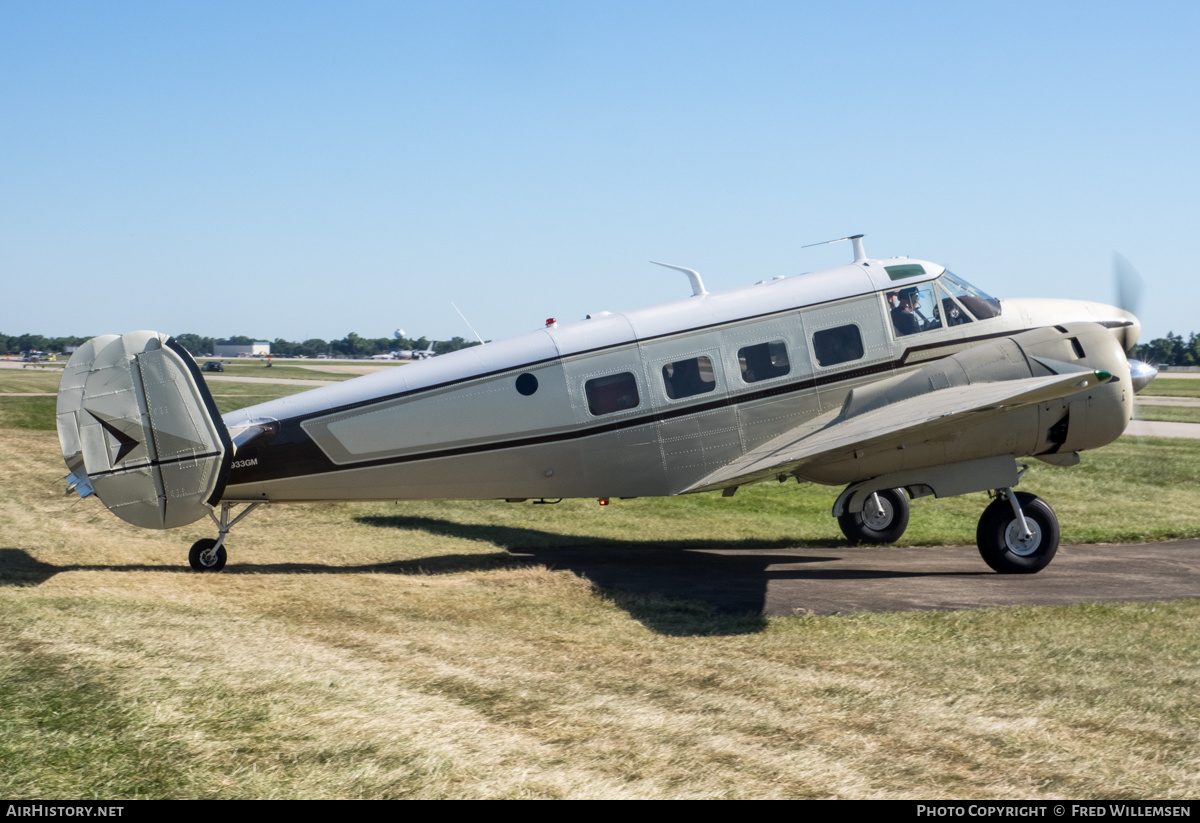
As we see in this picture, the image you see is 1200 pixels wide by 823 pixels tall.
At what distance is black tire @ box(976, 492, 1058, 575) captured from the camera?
12.0m

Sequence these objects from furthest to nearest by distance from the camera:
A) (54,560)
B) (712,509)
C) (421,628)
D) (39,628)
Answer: (712,509) < (54,560) < (421,628) < (39,628)

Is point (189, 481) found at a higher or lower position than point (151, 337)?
lower

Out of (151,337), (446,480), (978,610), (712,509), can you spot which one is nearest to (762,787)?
(978,610)

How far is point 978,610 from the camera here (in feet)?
32.8

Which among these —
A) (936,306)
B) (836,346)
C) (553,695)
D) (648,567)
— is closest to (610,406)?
(648,567)

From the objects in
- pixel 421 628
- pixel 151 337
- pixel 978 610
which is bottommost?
pixel 978 610

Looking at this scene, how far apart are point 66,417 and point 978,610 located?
10429mm

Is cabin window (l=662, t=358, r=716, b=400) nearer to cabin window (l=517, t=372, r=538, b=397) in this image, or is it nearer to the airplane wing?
the airplane wing

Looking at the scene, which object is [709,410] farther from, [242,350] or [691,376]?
[242,350]

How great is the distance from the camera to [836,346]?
1230cm

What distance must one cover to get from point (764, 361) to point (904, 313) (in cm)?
199

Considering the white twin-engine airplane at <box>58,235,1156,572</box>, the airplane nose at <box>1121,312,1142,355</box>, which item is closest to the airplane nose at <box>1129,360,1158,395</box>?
the airplane nose at <box>1121,312,1142,355</box>

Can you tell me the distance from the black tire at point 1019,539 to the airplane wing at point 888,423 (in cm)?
144
